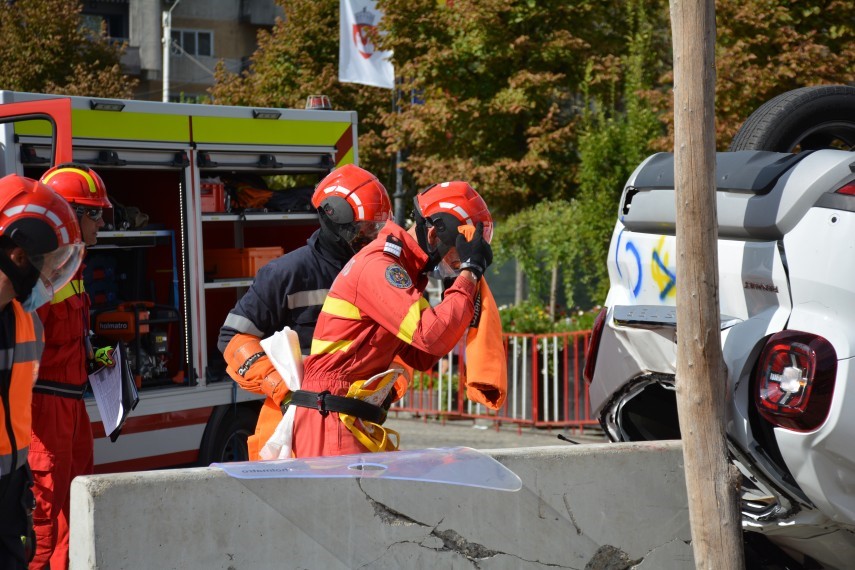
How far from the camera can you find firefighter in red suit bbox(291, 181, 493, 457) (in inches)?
165

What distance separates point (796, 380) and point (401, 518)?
4.69 ft

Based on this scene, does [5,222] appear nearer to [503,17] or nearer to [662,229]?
[662,229]

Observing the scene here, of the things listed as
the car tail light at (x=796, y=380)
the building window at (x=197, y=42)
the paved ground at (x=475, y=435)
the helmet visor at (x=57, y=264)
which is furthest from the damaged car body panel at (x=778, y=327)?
the building window at (x=197, y=42)

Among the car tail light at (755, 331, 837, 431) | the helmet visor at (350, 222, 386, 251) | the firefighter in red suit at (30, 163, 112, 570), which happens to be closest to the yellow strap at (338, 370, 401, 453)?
the helmet visor at (350, 222, 386, 251)

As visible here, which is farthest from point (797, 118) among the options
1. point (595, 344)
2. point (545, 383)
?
point (545, 383)

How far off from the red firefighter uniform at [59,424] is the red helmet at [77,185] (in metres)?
0.43

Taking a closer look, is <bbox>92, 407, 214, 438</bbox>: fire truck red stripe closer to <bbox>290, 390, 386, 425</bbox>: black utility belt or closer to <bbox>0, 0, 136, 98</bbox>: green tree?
<bbox>290, 390, 386, 425</bbox>: black utility belt

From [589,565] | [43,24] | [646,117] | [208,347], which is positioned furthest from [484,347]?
[43,24]

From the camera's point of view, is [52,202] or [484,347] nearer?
[52,202]

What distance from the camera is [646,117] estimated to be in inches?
492

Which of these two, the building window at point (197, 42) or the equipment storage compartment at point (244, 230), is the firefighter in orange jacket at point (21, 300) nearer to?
the equipment storage compartment at point (244, 230)

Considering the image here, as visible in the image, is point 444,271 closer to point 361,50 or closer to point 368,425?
point 368,425

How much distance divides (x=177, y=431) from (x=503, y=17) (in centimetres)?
809

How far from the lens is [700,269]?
3867mm
